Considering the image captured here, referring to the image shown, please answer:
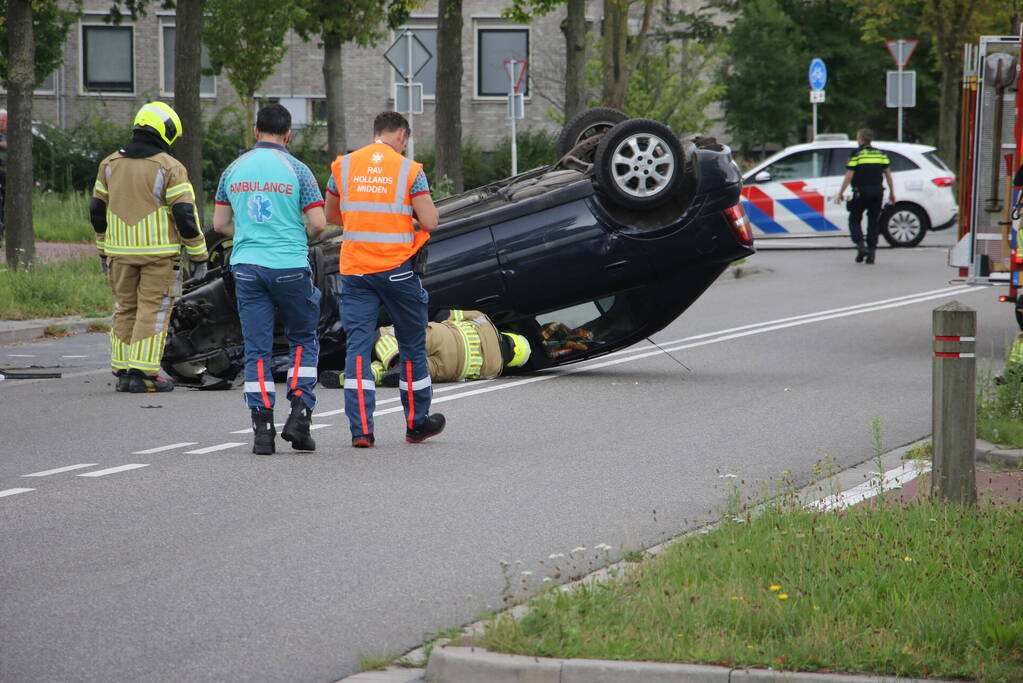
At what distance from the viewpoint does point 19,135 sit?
17.5 metres

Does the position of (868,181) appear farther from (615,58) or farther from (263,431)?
(263,431)

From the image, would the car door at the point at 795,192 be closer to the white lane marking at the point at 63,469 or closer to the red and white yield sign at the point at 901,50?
the red and white yield sign at the point at 901,50

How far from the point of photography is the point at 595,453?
28.2 ft

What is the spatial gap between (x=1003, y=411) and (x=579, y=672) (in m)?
5.31

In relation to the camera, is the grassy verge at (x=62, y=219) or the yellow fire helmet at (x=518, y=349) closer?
the yellow fire helmet at (x=518, y=349)

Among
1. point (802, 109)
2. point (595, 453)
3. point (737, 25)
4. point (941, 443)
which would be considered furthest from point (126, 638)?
point (802, 109)

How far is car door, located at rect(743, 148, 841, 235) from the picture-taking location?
1021 inches

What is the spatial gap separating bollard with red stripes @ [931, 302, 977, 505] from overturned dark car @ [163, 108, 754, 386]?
16.3ft

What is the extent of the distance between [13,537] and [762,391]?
242 inches

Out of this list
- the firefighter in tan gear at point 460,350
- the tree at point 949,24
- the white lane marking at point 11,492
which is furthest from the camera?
the tree at point 949,24

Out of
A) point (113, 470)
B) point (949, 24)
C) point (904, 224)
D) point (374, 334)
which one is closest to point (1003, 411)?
point (374, 334)

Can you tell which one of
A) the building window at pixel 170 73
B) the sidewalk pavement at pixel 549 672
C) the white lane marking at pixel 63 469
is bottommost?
the white lane marking at pixel 63 469

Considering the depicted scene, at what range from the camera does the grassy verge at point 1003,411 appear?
27.5 ft

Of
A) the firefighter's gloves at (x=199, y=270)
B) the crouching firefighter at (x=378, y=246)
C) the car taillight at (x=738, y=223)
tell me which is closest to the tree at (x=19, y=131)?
the firefighter's gloves at (x=199, y=270)
